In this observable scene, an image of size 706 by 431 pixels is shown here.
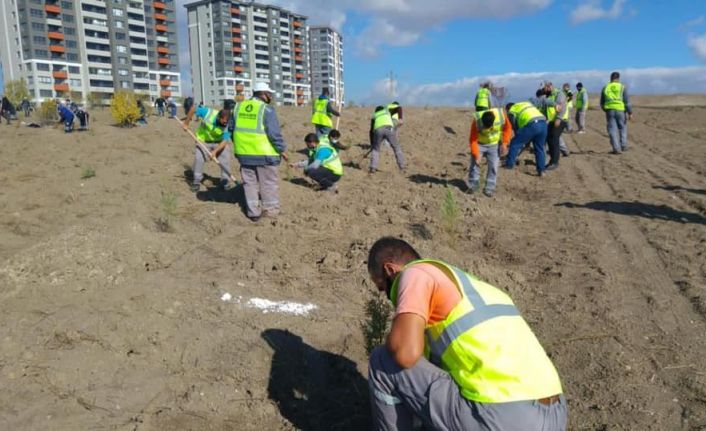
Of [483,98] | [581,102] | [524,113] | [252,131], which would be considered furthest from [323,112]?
[581,102]

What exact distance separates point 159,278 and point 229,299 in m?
0.76

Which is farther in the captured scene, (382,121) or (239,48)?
(239,48)

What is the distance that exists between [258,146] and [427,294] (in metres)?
4.58

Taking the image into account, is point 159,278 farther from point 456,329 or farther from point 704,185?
point 704,185

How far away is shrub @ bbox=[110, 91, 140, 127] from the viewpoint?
17.6 m

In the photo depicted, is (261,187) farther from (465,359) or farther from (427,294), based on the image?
(465,359)

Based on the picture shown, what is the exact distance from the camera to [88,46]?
65625mm

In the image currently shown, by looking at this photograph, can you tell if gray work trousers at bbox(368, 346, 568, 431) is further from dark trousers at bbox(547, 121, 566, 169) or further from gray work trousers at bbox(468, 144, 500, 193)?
dark trousers at bbox(547, 121, 566, 169)

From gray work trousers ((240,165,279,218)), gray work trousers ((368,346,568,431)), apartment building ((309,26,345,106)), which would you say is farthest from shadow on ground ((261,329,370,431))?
apartment building ((309,26,345,106))

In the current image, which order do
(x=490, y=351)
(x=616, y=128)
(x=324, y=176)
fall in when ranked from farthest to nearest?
1. (x=616, y=128)
2. (x=324, y=176)
3. (x=490, y=351)

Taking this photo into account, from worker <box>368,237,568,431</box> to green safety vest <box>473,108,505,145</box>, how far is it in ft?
20.1

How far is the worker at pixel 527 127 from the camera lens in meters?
8.87

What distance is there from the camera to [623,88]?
37.5 feet

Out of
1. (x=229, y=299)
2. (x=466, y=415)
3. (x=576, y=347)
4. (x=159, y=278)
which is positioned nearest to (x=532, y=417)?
(x=466, y=415)
